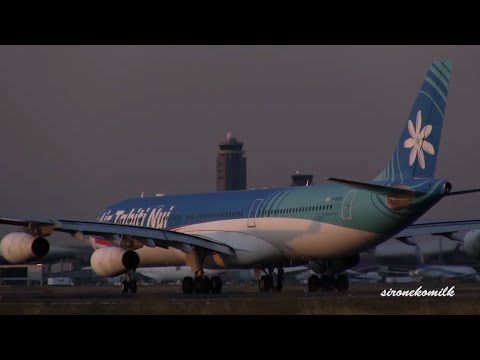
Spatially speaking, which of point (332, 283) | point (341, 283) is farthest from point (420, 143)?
point (332, 283)

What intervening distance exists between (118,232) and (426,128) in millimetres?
12676

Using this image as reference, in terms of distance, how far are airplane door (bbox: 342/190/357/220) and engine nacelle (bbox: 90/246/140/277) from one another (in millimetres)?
8180

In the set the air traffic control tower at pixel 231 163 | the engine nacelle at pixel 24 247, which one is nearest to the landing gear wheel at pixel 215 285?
the engine nacelle at pixel 24 247

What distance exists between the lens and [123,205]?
57219 millimetres

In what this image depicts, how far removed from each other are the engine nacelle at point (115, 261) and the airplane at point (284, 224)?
4 centimetres

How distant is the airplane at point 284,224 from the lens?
42.3 meters

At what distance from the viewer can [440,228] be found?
50.5 meters

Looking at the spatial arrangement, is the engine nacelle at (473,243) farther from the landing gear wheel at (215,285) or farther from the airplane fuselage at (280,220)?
the landing gear wheel at (215,285)

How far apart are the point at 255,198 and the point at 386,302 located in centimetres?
1643

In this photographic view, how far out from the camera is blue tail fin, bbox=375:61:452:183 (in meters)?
42.5

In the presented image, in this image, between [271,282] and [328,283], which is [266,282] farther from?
[328,283]
